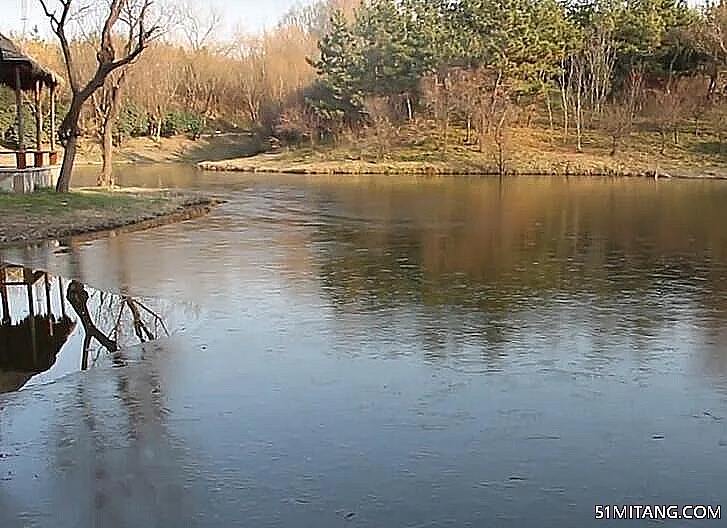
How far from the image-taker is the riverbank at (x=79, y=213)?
46.3 feet

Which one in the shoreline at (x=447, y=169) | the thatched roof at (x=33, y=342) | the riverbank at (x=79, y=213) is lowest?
the thatched roof at (x=33, y=342)

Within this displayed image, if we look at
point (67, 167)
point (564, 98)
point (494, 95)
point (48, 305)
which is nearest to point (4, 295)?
point (48, 305)

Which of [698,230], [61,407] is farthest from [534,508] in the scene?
[698,230]

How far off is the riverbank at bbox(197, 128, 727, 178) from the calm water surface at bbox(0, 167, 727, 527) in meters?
23.5

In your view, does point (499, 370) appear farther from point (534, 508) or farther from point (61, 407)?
point (61, 407)

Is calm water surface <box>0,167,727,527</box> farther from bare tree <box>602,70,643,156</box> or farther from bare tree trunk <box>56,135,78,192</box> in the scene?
bare tree <box>602,70,643,156</box>

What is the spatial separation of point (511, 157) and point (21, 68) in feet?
77.1

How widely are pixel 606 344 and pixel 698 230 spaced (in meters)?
9.58

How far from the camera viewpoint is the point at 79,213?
15.9 m

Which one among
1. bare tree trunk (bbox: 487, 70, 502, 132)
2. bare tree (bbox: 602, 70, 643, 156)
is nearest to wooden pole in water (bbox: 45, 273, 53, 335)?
bare tree trunk (bbox: 487, 70, 502, 132)

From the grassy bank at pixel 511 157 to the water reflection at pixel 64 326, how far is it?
27.8m

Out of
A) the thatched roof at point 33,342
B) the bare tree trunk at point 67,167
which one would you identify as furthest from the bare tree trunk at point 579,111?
the thatched roof at point 33,342

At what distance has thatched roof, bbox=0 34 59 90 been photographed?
17.7 metres

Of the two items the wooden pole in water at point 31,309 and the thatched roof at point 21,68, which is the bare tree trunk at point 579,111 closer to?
the thatched roof at point 21,68
